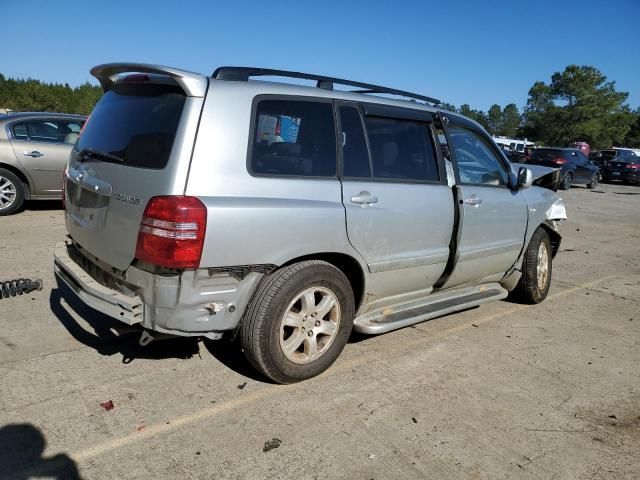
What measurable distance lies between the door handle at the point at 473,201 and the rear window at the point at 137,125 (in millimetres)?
2328

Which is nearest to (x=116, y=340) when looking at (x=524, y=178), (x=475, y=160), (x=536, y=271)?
(x=475, y=160)

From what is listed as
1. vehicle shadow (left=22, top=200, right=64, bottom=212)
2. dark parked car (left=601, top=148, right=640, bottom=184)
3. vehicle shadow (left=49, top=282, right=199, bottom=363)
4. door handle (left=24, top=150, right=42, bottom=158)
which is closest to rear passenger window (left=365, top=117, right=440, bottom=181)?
vehicle shadow (left=49, top=282, right=199, bottom=363)

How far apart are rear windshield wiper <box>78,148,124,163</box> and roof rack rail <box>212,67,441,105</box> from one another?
2.47 ft

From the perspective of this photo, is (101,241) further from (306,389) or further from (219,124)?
(306,389)

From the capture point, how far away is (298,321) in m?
3.24

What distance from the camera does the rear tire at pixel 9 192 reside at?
7840 mm

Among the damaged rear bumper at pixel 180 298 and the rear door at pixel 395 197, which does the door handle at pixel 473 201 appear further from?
the damaged rear bumper at pixel 180 298

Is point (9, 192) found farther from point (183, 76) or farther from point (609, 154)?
point (609, 154)

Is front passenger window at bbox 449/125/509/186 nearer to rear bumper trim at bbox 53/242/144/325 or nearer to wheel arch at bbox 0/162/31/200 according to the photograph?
rear bumper trim at bbox 53/242/144/325

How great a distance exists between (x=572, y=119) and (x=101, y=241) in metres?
64.4

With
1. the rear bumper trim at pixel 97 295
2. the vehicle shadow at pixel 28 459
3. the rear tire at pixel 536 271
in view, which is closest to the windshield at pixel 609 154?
the rear tire at pixel 536 271

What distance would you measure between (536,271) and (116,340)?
3.89 meters

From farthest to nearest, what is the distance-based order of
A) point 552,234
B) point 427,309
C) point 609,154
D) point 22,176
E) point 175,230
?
1. point 609,154
2. point 22,176
3. point 552,234
4. point 427,309
5. point 175,230

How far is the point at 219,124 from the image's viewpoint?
112 inches
